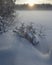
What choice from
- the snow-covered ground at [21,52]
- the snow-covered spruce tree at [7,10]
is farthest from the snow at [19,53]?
the snow-covered spruce tree at [7,10]

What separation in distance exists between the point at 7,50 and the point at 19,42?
980mm

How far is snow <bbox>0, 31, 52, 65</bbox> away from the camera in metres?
7.50

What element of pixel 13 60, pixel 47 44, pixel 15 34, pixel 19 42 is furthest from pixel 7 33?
pixel 13 60

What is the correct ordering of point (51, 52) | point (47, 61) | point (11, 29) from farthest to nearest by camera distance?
point (11, 29) → point (51, 52) → point (47, 61)

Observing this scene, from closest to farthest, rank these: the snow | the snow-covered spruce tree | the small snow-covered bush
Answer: the snow
the small snow-covered bush
the snow-covered spruce tree

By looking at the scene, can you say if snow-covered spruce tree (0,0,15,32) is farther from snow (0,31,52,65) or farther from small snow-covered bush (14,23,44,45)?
snow (0,31,52,65)

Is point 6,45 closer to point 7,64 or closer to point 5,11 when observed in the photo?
point 7,64

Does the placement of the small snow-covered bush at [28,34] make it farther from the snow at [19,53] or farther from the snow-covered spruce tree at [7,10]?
the snow-covered spruce tree at [7,10]

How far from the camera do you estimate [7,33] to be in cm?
975

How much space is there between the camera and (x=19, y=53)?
8.00 metres

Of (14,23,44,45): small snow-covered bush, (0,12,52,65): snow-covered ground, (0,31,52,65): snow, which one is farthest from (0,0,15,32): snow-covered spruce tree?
(0,31,52,65): snow

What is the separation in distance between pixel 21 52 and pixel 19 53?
0.10 metres

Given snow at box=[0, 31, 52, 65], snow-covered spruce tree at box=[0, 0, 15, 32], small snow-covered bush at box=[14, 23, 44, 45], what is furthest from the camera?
snow-covered spruce tree at box=[0, 0, 15, 32]

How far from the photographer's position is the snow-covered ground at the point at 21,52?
7.52m
